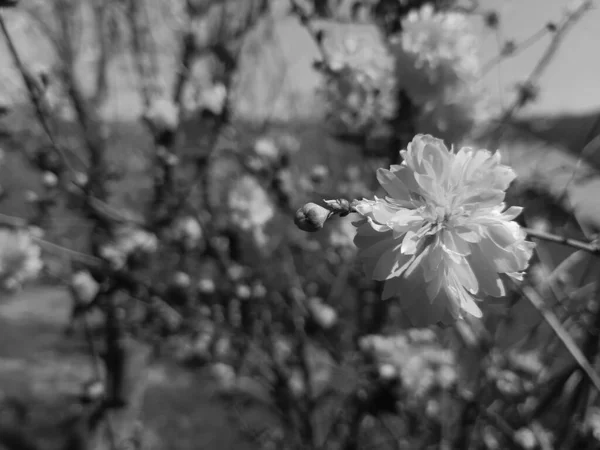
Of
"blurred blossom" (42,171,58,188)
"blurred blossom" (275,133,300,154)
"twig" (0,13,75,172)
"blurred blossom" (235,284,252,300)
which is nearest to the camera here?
"twig" (0,13,75,172)

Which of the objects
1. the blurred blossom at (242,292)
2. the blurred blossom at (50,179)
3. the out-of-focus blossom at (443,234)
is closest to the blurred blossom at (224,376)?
the blurred blossom at (242,292)

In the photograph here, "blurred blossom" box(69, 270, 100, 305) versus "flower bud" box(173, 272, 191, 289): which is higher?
"flower bud" box(173, 272, 191, 289)

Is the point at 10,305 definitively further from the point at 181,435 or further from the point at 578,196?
the point at 578,196

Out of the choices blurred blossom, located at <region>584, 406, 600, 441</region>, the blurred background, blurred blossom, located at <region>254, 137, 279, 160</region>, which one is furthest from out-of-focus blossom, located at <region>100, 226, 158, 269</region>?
blurred blossom, located at <region>584, 406, 600, 441</region>

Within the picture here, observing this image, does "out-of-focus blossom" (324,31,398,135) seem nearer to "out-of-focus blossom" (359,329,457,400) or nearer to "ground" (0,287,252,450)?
"out-of-focus blossom" (359,329,457,400)

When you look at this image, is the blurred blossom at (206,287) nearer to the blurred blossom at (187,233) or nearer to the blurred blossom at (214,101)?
the blurred blossom at (187,233)

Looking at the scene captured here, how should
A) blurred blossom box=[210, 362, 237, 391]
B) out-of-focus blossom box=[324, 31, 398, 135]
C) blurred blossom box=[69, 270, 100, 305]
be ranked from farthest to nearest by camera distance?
1. blurred blossom box=[210, 362, 237, 391]
2. blurred blossom box=[69, 270, 100, 305]
3. out-of-focus blossom box=[324, 31, 398, 135]

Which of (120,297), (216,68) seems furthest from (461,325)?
(216,68)
